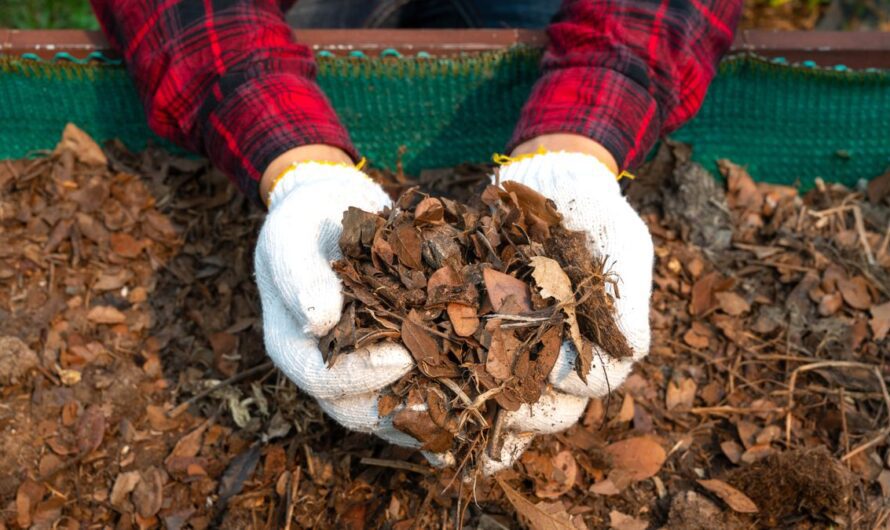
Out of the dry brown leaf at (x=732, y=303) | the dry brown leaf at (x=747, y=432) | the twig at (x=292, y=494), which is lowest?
the twig at (x=292, y=494)

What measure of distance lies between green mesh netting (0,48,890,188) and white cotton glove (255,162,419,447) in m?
0.60

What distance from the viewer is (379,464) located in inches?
68.1

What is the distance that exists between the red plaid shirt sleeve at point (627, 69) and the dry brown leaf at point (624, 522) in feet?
2.45

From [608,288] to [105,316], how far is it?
4.08 feet

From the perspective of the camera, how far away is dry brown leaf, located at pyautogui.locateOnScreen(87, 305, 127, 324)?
2.03 meters

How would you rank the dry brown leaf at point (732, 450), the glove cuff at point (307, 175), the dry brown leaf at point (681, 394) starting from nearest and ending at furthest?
the glove cuff at point (307, 175), the dry brown leaf at point (732, 450), the dry brown leaf at point (681, 394)

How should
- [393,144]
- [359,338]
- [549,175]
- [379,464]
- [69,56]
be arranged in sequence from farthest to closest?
1. [393,144]
2. [69,56]
3. [379,464]
4. [549,175]
5. [359,338]

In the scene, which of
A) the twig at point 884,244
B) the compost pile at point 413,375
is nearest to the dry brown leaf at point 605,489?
the compost pile at point 413,375

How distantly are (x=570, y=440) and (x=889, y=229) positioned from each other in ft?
3.50

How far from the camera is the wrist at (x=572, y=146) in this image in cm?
177

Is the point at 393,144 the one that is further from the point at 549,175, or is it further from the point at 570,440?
the point at 570,440

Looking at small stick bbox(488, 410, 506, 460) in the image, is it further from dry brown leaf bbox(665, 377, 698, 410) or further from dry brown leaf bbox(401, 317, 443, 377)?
dry brown leaf bbox(665, 377, 698, 410)

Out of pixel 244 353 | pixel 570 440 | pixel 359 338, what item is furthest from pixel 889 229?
pixel 244 353

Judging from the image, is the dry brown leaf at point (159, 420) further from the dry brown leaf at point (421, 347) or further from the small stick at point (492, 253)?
the small stick at point (492, 253)
